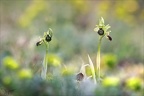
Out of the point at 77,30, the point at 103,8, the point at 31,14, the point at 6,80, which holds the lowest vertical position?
the point at 6,80

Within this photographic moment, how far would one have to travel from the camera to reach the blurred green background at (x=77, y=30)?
16.9 feet

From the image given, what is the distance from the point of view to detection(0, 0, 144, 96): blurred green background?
16.9ft

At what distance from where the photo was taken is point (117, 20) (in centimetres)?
801

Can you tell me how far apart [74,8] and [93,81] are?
660 cm

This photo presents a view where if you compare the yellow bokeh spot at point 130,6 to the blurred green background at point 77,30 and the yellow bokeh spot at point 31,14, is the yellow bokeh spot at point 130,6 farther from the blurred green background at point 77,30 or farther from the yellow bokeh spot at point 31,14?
the yellow bokeh spot at point 31,14

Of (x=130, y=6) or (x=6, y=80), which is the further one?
(x=130, y=6)

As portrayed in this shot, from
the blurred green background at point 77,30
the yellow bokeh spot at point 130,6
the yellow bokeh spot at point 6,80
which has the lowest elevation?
the yellow bokeh spot at point 6,80

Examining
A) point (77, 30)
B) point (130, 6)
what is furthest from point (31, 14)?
point (130, 6)

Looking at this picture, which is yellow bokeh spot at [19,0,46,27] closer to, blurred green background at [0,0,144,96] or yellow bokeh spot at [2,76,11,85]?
blurred green background at [0,0,144,96]

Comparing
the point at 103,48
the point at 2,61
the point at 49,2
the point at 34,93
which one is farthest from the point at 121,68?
the point at 49,2

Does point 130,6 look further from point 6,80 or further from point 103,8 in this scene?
point 6,80

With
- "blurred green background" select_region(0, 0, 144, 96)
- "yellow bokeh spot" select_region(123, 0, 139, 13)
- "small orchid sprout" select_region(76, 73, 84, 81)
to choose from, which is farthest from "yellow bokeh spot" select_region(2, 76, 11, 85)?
"yellow bokeh spot" select_region(123, 0, 139, 13)

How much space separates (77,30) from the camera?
25.0 ft

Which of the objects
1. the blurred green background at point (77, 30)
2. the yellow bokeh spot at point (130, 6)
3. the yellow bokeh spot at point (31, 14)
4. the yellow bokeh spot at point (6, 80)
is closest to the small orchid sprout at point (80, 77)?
the yellow bokeh spot at point (6, 80)
